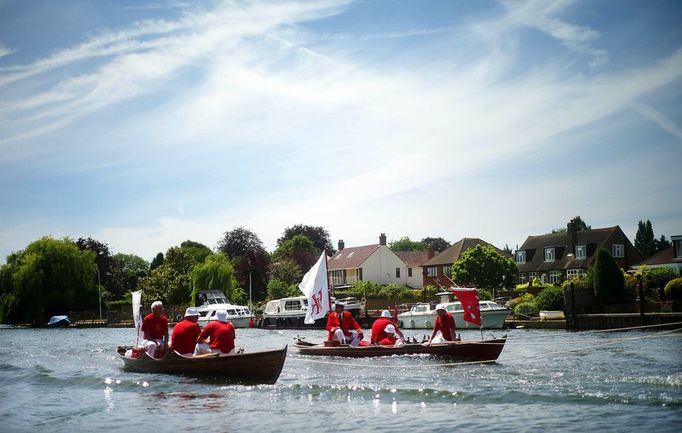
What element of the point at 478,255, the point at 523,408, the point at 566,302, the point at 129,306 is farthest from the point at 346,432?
the point at 129,306

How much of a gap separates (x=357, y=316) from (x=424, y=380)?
37597 mm

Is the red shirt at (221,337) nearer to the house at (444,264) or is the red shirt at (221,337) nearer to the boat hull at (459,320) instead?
the boat hull at (459,320)

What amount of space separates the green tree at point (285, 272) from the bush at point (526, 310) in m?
40.9

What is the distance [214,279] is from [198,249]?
29.1 metres

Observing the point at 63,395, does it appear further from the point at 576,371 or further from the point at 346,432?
the point at 576,371

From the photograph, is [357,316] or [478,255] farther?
[478,255]

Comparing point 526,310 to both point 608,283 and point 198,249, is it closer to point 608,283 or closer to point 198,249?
point 608,283

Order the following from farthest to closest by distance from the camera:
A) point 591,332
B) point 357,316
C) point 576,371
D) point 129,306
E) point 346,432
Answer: point 129,306, point 357,316, point 591,332, point 576,371, point 346,432

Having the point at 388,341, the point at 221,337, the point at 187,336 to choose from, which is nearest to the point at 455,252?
the point at 388,341

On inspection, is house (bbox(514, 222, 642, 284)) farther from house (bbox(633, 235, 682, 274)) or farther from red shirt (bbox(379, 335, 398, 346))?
red shirt (bbox(379, 335, 398, 346))

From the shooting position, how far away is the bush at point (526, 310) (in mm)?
52000

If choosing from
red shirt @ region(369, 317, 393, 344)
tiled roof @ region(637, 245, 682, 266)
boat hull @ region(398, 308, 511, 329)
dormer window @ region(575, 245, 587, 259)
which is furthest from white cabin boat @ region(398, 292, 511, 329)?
dormer window @ region(575, 245, 587, 259)

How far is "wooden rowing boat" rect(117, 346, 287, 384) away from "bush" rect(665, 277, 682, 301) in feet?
105

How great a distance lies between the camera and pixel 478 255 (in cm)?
6812
